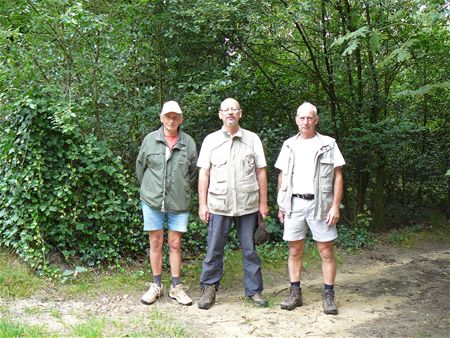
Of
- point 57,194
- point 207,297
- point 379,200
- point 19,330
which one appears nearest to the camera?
point 19,330

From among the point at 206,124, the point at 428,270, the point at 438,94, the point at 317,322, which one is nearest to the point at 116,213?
the point at 206,124

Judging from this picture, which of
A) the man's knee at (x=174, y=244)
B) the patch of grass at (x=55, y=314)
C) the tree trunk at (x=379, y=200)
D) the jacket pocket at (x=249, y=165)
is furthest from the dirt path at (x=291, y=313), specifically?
the tree trunk at (x=379, y=200)

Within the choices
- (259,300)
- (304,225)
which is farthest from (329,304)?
(304,225)

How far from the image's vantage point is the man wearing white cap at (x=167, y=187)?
4500mm

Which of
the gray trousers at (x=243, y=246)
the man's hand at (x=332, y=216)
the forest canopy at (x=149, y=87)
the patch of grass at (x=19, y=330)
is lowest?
the patch of grass at (x=19, y=330)

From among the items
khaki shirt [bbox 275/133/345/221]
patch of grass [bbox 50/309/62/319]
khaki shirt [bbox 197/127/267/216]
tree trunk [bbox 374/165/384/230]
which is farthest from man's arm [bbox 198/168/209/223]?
tree trunk [bbox 374/165/384/230]

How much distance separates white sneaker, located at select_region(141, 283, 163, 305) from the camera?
451 cm

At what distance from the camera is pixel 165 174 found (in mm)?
4520

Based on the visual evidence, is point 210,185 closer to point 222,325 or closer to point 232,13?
point 222,325

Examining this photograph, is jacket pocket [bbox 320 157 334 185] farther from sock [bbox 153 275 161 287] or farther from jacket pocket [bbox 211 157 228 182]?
sock [bbox 153 275 161 287]

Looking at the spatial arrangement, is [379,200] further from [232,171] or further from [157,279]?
[157,279]

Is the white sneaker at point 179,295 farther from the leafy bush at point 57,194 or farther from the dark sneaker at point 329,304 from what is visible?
the dark sneaker at point 329,304

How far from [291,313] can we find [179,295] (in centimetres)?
111

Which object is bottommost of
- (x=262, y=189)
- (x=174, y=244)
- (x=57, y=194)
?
(x=174, y=244)
